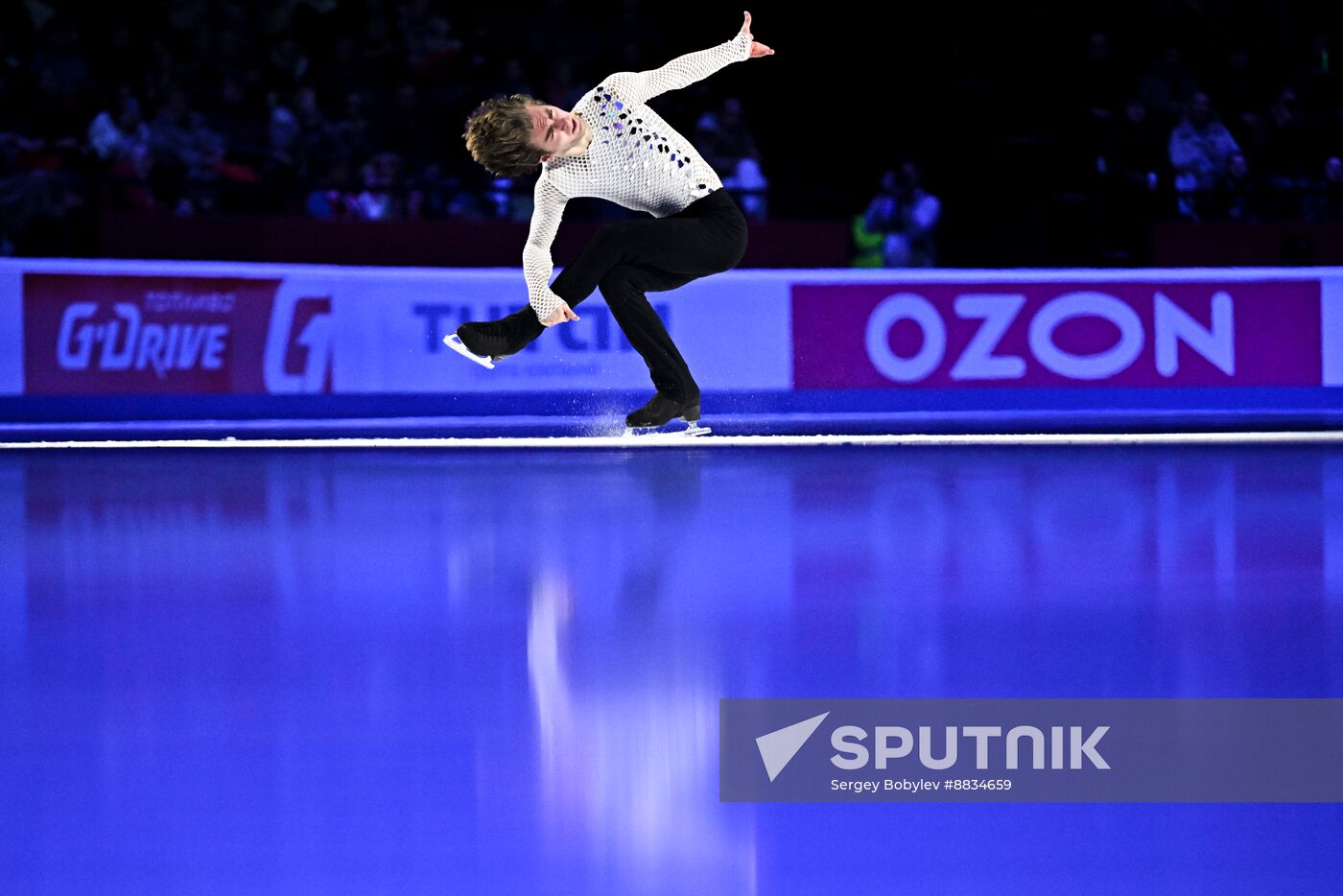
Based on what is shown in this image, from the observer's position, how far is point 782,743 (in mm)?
1961

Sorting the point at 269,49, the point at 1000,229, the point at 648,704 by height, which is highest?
the point at 269,49

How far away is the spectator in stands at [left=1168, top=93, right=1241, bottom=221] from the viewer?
37.3 feet

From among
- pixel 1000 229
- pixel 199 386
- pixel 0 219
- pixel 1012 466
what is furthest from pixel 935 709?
pixel 1000 229

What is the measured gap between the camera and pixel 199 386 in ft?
30.1

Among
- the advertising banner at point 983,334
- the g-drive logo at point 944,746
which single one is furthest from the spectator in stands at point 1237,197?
the g-drive logo at point 944,746

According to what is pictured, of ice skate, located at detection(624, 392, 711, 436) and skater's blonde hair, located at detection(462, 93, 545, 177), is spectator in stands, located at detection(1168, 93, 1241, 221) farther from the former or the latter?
skater's blonde hair, located at detection(462, 93, 545, 177)

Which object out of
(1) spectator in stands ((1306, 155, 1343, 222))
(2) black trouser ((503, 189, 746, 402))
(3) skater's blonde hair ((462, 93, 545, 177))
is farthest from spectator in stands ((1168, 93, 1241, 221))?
(3) skater's blonde hair ((462, 93, 545, 177))

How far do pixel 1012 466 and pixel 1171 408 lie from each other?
4156 mm

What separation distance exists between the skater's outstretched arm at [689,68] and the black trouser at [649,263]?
18.1 inches

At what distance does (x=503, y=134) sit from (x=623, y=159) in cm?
68

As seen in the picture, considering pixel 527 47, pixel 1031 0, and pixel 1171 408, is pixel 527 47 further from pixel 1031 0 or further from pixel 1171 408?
pixel 1171 408

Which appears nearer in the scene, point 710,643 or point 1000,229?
point 710,643

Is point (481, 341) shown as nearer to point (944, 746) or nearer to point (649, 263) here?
point (649, 263)

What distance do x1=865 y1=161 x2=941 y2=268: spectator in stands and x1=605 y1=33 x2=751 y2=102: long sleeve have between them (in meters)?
5.69
